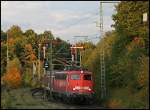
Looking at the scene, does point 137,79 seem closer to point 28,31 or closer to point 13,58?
point 13,58

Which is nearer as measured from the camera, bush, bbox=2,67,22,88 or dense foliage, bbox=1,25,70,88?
bush, bbox=2,67,22,88

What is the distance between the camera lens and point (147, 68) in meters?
38.6

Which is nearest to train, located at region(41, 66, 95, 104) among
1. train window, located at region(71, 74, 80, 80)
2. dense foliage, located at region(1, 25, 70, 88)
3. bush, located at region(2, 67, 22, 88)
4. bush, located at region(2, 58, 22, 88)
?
train window, located at region(71, 74, 80, 80)

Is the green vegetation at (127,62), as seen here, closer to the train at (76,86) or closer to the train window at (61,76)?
the train at (76,86)

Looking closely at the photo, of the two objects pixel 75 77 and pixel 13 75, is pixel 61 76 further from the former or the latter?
pixel 13 75

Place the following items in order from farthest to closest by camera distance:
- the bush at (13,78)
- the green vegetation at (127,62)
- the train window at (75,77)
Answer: the bush at (13,78) → the train window at (75,77) → the green vegetation at (127,62)

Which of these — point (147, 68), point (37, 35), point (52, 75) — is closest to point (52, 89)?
point (52, 75)

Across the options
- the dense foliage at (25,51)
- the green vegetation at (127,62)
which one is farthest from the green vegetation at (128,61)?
the dense foliage at (25,51)

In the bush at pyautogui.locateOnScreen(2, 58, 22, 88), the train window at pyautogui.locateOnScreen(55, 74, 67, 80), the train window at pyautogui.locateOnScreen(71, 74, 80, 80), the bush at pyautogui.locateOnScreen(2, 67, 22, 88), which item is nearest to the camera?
the train window at pyautogui.locateOnScreen(71, 74, 80, 80)

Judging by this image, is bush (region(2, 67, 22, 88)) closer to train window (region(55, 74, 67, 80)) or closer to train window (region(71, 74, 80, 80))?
train window (region(55, 74, 67, 80))

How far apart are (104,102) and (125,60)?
4843mm

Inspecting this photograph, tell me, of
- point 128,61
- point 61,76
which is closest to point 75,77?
point 61,76

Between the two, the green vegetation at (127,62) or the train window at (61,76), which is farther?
the train window at (61,76)

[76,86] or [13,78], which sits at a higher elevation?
[76,86]
